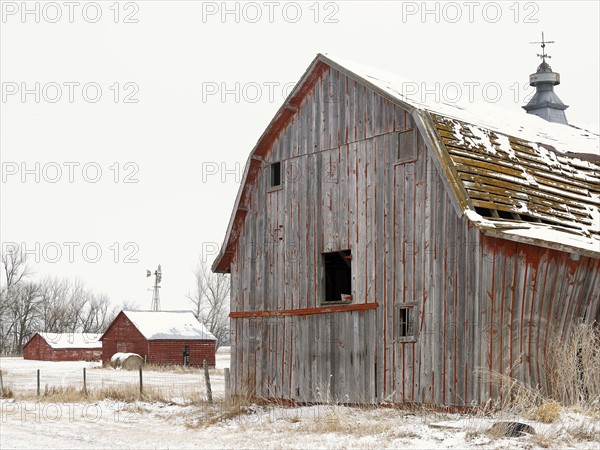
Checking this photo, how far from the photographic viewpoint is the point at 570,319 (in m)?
14.7

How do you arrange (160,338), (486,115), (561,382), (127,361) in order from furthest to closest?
1. (160,338)
2. (127,361)
3. (486,115)
4. (561,382)

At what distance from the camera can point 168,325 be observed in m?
49.5

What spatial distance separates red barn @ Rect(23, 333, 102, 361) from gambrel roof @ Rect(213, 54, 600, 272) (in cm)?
4674

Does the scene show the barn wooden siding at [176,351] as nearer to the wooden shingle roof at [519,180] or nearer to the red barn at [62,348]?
the red barn at [62,348]

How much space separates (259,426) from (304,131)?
601 centimetres

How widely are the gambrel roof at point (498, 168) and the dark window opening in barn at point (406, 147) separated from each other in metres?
0.43

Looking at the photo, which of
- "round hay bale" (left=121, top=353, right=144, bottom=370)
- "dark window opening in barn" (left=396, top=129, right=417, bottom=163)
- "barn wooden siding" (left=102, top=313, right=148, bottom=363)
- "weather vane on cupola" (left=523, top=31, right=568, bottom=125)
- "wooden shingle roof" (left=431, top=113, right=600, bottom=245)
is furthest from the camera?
"barn wooden siding" (left=102, top=313, right=148, bottom=363)

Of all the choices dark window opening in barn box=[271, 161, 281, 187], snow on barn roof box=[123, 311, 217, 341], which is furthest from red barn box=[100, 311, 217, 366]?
Result: dark window opening in barn box=[271, 161, 281, 187]

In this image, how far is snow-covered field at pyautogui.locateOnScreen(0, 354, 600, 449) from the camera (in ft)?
37.8

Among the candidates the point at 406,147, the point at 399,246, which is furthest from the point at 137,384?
the point at 406,147

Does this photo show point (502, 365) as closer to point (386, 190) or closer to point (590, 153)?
point (386, 190)

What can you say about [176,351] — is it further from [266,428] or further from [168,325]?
[266,428]

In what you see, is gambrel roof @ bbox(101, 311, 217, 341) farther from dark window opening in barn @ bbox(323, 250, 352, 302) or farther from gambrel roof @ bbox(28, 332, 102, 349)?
dark window opening in barn @ bbox(323, 250, 352, 302)

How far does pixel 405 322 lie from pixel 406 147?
3.08 m
